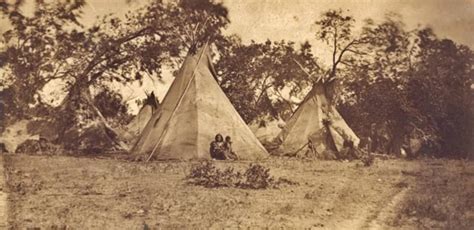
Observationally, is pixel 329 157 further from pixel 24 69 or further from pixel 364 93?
pixel 24 69

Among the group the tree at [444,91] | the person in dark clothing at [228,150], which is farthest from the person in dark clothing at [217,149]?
the tree at [444,91]

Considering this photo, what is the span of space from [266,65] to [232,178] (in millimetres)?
932

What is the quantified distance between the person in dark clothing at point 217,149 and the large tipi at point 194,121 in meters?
0.03

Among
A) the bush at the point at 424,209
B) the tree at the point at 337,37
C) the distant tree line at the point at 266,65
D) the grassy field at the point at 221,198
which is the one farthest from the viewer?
the tree at the point at 337,37

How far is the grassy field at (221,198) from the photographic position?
5.16 meters

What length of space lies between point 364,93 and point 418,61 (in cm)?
51

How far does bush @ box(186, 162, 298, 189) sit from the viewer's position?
5.35 meters

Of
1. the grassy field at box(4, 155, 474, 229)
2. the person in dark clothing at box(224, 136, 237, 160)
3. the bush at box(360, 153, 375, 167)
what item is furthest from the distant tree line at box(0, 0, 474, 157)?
the grassy field at box(4, 155, 474, 229)

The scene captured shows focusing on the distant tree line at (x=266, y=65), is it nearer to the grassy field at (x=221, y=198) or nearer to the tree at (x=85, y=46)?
the tree at (x=85, y=46)

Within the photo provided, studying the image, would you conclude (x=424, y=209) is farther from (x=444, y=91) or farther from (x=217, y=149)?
(x=217, y=149)

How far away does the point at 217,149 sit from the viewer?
213 inches

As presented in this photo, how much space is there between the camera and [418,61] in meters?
Result: 5.63

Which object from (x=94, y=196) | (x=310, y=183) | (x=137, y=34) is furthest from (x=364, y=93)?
(x=94, y=196)

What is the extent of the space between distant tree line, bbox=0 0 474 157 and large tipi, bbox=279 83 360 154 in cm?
7
